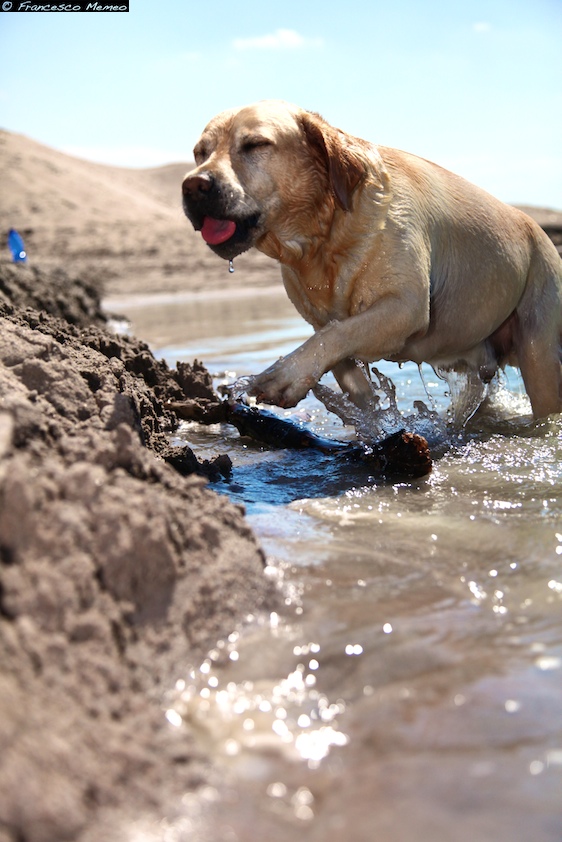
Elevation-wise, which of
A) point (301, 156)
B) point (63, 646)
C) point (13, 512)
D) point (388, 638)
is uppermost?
point (301, 156)

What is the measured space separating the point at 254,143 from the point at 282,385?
43.0 inches

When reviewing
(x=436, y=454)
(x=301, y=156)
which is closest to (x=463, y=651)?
(x=436, y=454)

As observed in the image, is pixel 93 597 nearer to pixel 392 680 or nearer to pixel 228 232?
pixel 392 680

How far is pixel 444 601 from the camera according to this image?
83.8 inches

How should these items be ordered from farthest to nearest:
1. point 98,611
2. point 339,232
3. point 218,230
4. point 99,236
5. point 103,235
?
point 103,235 → point 99,236 → point 339,232 → point 218,230 → point 98,611

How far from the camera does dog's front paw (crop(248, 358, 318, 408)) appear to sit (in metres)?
3.53

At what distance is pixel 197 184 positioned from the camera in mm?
3492

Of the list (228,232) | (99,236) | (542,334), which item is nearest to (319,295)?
(228,232)

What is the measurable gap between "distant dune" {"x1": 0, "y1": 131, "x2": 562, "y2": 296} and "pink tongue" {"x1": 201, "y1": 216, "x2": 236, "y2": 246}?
474 inches

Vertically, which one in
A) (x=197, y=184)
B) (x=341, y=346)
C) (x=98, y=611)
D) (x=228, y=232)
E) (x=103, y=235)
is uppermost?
(x=197, y=184)

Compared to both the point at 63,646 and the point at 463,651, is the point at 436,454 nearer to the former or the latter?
the point at 463,651

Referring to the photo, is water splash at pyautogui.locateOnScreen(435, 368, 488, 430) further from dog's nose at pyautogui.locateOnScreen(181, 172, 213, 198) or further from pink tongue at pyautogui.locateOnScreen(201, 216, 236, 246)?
dog's nose at pyautogui.locateOnScreen(181, 172, 213, 198)

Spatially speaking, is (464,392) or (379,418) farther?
(464,392)

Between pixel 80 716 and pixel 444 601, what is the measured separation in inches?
39.9
